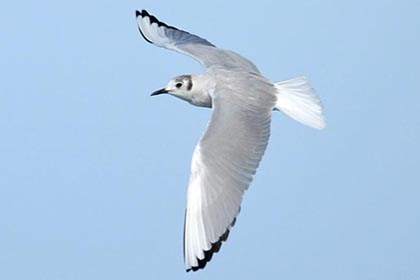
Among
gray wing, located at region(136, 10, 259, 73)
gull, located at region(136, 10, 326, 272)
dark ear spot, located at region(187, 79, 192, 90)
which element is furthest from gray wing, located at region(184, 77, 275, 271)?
gray wing, located at region(136, 10, 259, 73)

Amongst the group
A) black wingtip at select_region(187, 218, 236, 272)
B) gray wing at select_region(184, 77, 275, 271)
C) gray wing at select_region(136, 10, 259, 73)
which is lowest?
black wingtip at select_region(187, 218, 236, 272)

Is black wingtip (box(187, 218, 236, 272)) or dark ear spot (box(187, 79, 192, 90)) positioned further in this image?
dark ear spot (box(187, 79, 192, 90))

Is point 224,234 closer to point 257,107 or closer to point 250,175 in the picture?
point 250,175

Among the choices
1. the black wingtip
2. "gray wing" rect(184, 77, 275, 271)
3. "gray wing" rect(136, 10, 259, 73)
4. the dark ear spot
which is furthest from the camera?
"gray wing" rect(136, 10, 259, 73)

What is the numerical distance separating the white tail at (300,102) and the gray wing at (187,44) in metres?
0.27

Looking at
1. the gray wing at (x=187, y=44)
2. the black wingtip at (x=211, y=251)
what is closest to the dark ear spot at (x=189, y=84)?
the gray wing at (x=187, y=44)

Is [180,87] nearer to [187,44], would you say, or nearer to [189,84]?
[189,84]

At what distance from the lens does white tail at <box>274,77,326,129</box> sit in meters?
4.64

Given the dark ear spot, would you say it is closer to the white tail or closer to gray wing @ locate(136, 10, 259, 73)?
gray wing @ locate(136, 10, 259, 73)

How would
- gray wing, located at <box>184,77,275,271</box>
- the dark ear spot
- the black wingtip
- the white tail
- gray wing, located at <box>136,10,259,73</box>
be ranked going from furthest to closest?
gray wing, located at <box>136,10,259,73</box> < the dark ear spot < the white tail < gray wing, located at <box>184,77,275,271</box> < the black wingtip

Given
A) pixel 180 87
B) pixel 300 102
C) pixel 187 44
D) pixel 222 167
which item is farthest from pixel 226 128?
pixel 187 44

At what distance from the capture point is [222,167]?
425 cm

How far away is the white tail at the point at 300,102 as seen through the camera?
4645 millimetres

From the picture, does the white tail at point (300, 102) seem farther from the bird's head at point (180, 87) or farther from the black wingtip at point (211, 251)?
the black wingtip at point (211, 251)
